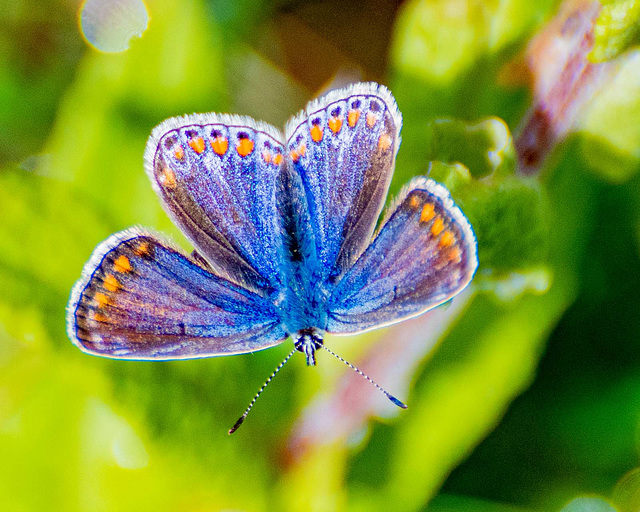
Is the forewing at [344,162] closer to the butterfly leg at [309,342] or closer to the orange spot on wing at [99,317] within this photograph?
the butterfly leg at [309,342]

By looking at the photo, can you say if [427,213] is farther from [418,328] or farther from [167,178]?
[167,178]

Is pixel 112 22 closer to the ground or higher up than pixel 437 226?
higher up

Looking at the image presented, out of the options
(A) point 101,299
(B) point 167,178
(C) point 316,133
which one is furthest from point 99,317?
(C) point 316,133

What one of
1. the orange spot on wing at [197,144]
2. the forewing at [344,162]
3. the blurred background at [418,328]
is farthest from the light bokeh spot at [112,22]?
the forewing at [344,162]

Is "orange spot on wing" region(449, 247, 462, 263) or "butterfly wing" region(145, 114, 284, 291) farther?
"butterfly wing" region(145, 114, 284, 291)

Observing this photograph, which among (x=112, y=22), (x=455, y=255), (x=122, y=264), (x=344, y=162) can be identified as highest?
(x=112, y=22)

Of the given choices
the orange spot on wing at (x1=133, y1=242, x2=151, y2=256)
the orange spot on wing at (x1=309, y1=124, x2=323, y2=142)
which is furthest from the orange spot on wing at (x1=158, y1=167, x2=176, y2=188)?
the orange spot on wing at (x1=309, y1=124, x2=323, y2=142)

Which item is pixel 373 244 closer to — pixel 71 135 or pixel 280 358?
pixel 280 358

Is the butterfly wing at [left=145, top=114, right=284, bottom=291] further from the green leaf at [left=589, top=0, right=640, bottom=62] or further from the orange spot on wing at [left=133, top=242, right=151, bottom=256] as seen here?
the green leaf at [left=589, top=0, right=640, bottom=62]
